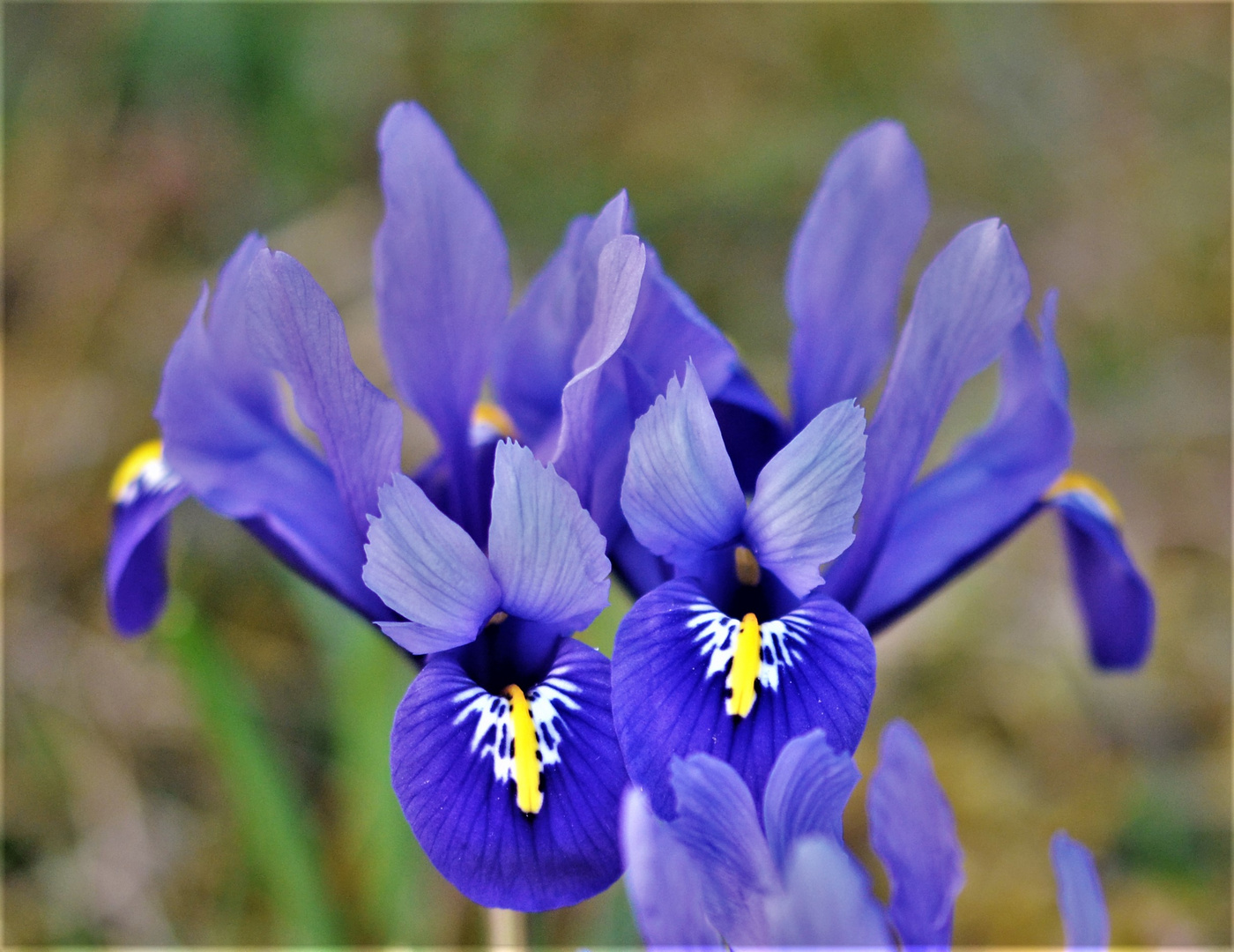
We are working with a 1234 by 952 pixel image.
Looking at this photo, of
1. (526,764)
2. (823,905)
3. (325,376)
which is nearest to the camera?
(823,905)

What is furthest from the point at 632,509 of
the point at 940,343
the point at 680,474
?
the point at 940,343

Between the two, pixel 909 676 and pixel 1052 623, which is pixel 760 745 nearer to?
pixel 909 676

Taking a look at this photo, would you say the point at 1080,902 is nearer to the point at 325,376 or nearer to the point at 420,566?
the point at 420,566

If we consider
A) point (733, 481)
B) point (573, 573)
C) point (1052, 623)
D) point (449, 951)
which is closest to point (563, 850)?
point (573, 573)

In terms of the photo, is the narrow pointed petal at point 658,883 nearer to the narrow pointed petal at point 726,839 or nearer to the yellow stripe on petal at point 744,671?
the narrow pointed petal at point 726,839

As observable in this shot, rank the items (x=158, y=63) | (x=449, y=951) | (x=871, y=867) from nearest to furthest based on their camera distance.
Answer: (x=449, y=951), (x=871, y=867), (x=158, y=63)
